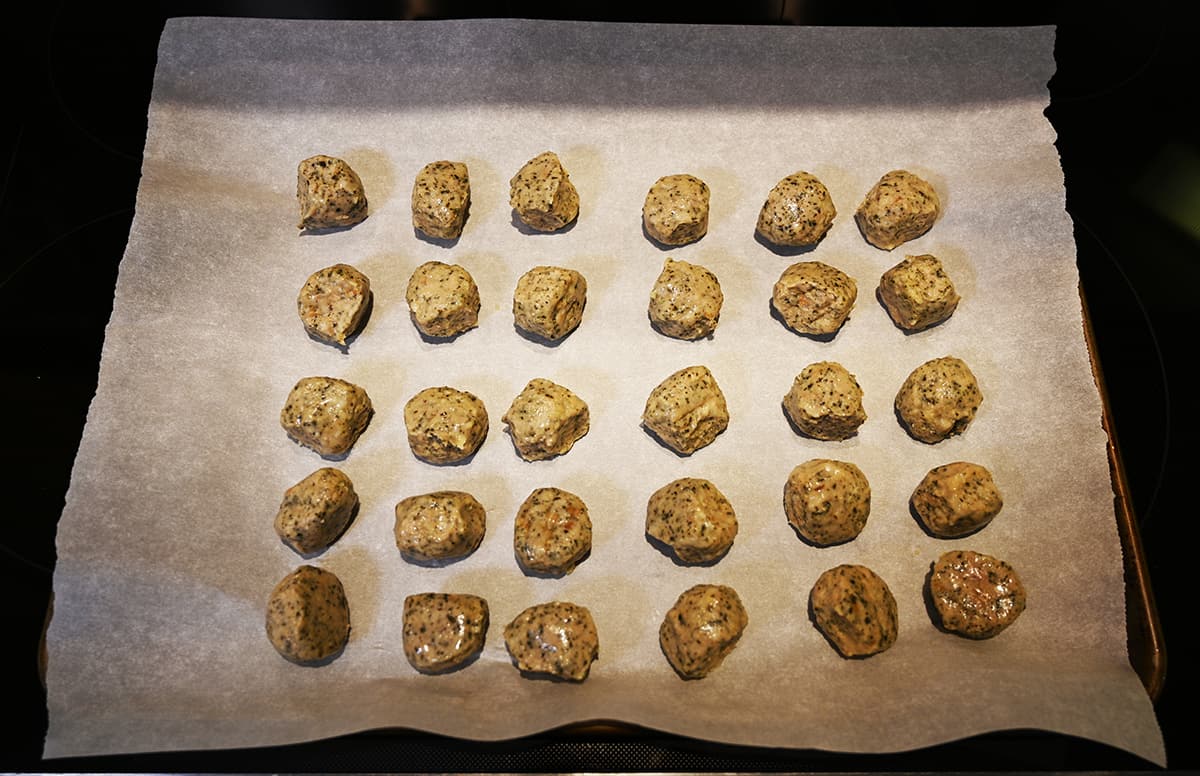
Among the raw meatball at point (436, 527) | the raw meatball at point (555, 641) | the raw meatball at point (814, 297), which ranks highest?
the raw meatball at point (814, 297)

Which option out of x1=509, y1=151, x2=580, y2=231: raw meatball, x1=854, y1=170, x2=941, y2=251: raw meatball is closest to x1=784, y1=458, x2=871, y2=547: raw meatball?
x1=854, y1=170, x2=941, y2=251: raw meatball

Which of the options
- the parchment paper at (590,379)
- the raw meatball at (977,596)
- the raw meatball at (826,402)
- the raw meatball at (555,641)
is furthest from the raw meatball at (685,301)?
the raw meatball at (977,596)

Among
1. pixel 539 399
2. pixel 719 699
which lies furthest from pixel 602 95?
pixel 719 699

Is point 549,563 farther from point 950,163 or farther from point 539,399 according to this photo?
point 950,163

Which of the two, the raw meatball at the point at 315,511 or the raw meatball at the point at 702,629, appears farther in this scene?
the raw meatball at the point at 315,511

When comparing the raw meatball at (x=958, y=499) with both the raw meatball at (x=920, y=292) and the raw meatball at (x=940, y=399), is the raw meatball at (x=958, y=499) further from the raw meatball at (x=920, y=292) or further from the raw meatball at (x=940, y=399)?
the raw meatball at (x=920, y=292)

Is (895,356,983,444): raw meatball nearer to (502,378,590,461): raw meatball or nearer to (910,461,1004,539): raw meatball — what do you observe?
(910,461,1004,539): raw meatball

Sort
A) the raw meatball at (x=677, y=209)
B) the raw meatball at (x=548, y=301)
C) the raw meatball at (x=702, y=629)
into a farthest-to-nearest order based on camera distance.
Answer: the raw meatball at (x=677, y=209) → the raw meatball at (x=548, y=301) → the raw meatball at (x=702, y=629)
